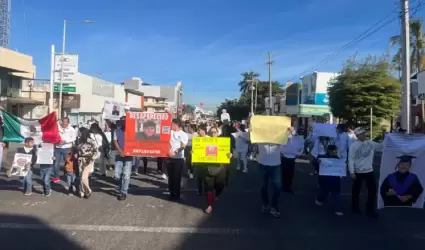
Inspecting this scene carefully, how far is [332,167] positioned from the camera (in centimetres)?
842

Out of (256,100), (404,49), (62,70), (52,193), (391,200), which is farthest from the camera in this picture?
(256,100)

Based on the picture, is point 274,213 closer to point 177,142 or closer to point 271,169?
point 271,169

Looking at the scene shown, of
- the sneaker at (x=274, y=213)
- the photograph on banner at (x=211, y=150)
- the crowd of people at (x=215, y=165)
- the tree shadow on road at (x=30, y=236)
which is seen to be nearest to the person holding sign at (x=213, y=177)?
the crowd of people at (x=215, y=165)

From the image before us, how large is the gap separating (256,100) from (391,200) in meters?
74.2

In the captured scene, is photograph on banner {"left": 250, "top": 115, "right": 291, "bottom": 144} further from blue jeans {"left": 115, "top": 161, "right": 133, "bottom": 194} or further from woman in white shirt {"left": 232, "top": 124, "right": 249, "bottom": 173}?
woman in white shirt {"left": 232, "top": 124, "right": 249, "bottom": 173}

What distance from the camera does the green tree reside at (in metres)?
27.2

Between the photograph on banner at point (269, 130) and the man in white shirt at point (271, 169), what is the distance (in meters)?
0.11

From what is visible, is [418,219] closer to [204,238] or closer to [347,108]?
[204,238]

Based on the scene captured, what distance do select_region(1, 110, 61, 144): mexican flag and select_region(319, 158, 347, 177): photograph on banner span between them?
5.96 meters

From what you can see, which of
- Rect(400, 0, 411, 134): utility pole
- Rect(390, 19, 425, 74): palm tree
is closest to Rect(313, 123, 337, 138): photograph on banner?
Rect(400, 0, 411, 134): utility pole

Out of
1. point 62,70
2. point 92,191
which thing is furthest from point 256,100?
point 92,191

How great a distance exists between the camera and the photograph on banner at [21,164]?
29.6 feet

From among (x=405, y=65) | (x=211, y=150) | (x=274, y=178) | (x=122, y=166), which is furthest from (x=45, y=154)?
(x=405, y=65)

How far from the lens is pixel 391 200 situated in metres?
7.48
